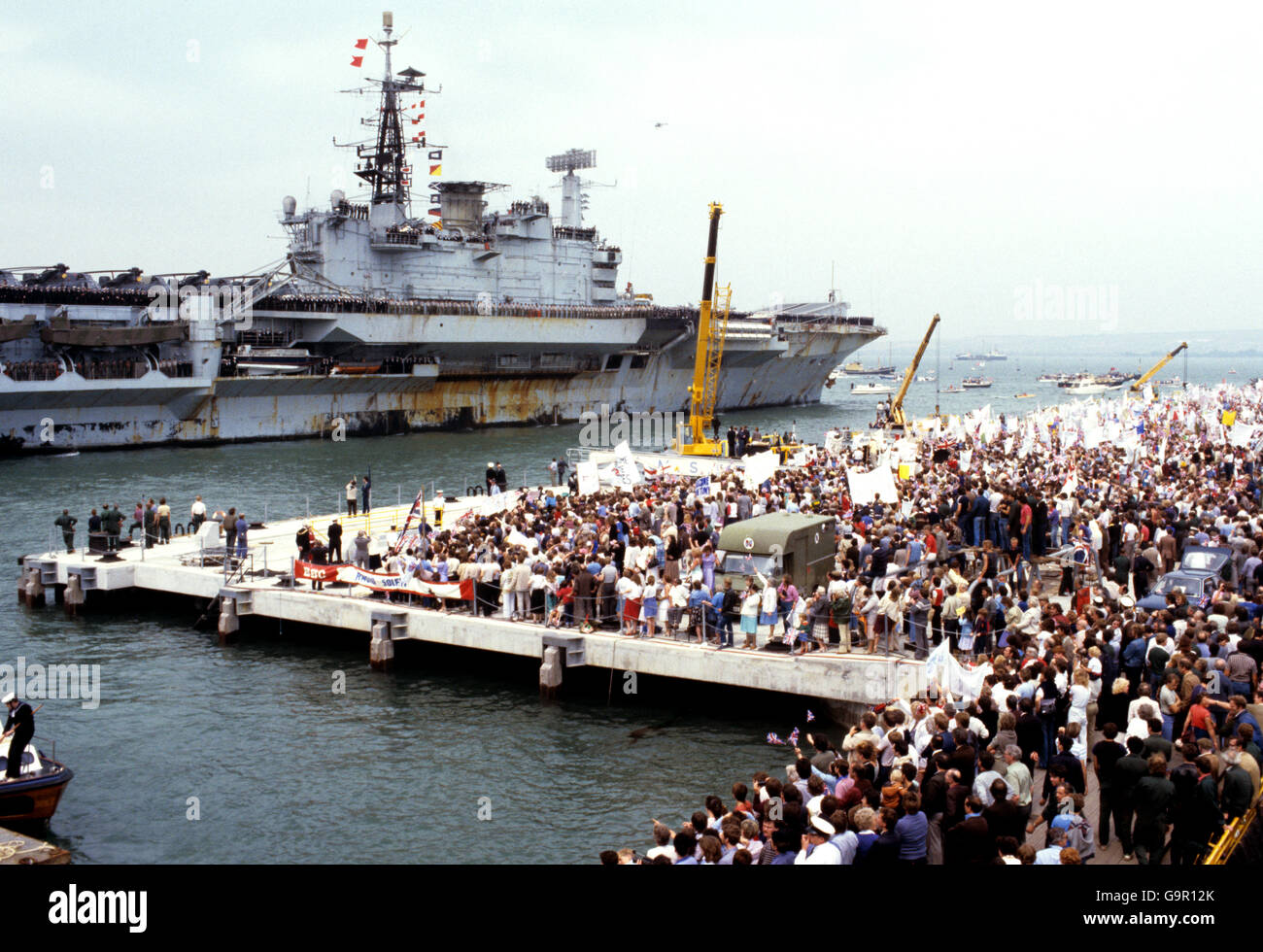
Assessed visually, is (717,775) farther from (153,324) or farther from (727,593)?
(153,324)

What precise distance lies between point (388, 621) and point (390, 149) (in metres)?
56.7

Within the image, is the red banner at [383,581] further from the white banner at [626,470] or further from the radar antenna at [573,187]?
the radar antenna at [573,187]

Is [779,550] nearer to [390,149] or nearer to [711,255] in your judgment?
[711,255]

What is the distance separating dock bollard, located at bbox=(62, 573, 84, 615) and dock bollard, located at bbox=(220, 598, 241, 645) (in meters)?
4.37

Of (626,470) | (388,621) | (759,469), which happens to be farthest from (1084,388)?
(388,621)

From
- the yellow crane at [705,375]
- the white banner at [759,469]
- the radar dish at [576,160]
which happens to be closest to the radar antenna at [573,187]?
the radar dish at [576,160]

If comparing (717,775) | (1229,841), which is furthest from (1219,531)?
(1229,841)

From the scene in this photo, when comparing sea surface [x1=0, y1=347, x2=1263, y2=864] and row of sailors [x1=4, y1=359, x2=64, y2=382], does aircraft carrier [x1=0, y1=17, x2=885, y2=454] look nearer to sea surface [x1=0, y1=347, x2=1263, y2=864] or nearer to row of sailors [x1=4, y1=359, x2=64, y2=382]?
row of sailors [x1=4, y1=359, x2=64, y2=382]

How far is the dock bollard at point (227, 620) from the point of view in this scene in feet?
75.7

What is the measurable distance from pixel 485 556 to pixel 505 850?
24.5 feet

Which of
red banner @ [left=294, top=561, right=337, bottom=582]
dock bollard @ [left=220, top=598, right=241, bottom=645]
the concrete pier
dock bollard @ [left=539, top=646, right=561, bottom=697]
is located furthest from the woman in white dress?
dock bollard @ [left=220, top=598, right=241, bottom=645]

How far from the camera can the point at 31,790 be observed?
14.4 meters

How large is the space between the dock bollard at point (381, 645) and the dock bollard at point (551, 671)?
330cm

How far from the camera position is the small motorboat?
14.3 meters
